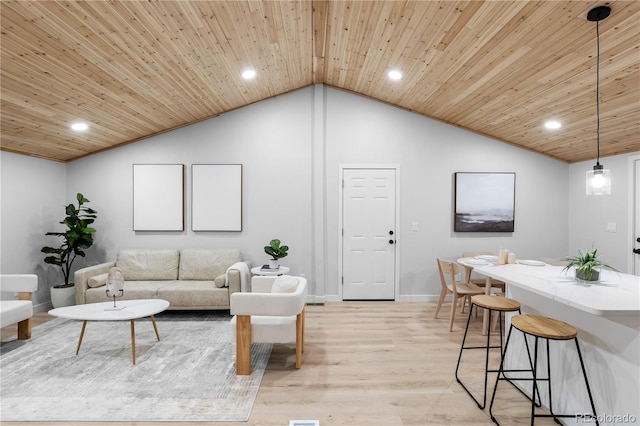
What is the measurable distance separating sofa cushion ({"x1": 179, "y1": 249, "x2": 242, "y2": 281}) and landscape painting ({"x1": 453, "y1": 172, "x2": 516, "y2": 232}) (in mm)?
3509

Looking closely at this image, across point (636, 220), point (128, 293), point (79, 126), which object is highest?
point (79, 126)

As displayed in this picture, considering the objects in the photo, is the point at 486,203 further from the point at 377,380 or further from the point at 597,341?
the point at 377,380

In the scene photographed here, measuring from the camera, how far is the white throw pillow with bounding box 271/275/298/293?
3.12 meters

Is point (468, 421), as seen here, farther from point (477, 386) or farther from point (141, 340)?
point (141, 340)

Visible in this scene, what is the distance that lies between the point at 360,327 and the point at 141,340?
244cm

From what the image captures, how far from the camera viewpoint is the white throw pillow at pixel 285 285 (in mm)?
3117

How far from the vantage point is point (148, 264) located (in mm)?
4812

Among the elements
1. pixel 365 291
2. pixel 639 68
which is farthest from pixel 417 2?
pixel 365 291

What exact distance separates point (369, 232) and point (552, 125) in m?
2.74

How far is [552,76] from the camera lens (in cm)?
307

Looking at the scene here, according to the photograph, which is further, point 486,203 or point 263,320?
point 486,203

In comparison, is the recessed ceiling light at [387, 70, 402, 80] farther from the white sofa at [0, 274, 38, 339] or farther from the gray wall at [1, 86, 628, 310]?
the white sofa at [0, 274, 38, 339]

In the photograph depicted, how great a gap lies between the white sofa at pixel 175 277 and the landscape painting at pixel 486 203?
11.1 ft

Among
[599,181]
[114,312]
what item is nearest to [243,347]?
[114,312]
